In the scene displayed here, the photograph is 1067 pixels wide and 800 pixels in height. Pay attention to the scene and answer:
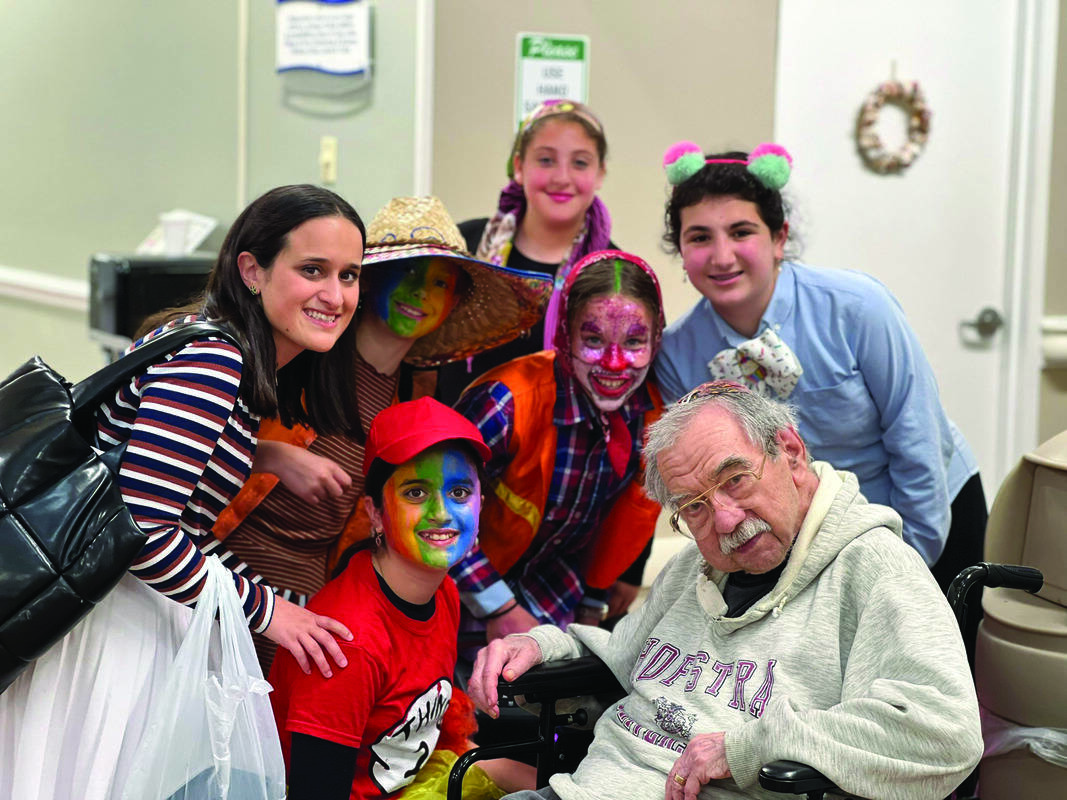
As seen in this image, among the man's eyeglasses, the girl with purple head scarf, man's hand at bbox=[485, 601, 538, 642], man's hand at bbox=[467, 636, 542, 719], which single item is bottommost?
man's hand at bbox=[485, 601, 538, 642]

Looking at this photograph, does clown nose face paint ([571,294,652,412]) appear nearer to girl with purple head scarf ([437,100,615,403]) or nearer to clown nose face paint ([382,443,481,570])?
clown nose face paint ([382,443,481,570])

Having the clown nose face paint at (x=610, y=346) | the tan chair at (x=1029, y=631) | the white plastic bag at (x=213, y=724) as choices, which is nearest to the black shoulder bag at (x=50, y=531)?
the white plastic bag at (x=213, y=724)

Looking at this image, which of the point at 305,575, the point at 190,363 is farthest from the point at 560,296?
the point at 190,363

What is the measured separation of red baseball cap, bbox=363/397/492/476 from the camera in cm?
204

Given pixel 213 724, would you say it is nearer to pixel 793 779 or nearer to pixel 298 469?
pixel 298 469

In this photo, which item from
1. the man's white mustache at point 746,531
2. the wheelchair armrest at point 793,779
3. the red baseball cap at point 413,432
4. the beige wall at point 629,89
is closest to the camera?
the wheelchair armrest at point 793,779

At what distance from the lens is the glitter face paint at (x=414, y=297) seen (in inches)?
93.9

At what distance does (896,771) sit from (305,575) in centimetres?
121

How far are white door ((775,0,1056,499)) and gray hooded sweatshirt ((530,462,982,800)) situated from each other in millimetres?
2715

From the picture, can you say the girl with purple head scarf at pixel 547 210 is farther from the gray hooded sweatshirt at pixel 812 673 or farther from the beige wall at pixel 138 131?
the beige wall at pixel 138 131

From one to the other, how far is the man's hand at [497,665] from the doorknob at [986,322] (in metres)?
3.08

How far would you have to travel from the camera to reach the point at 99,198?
237 inches

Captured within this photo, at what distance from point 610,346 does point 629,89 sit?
6.68 ft

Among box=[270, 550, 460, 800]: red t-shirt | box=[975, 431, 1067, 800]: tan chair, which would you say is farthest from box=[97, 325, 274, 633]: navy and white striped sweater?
box=[975, 431, 1067, 800]: tan chair
